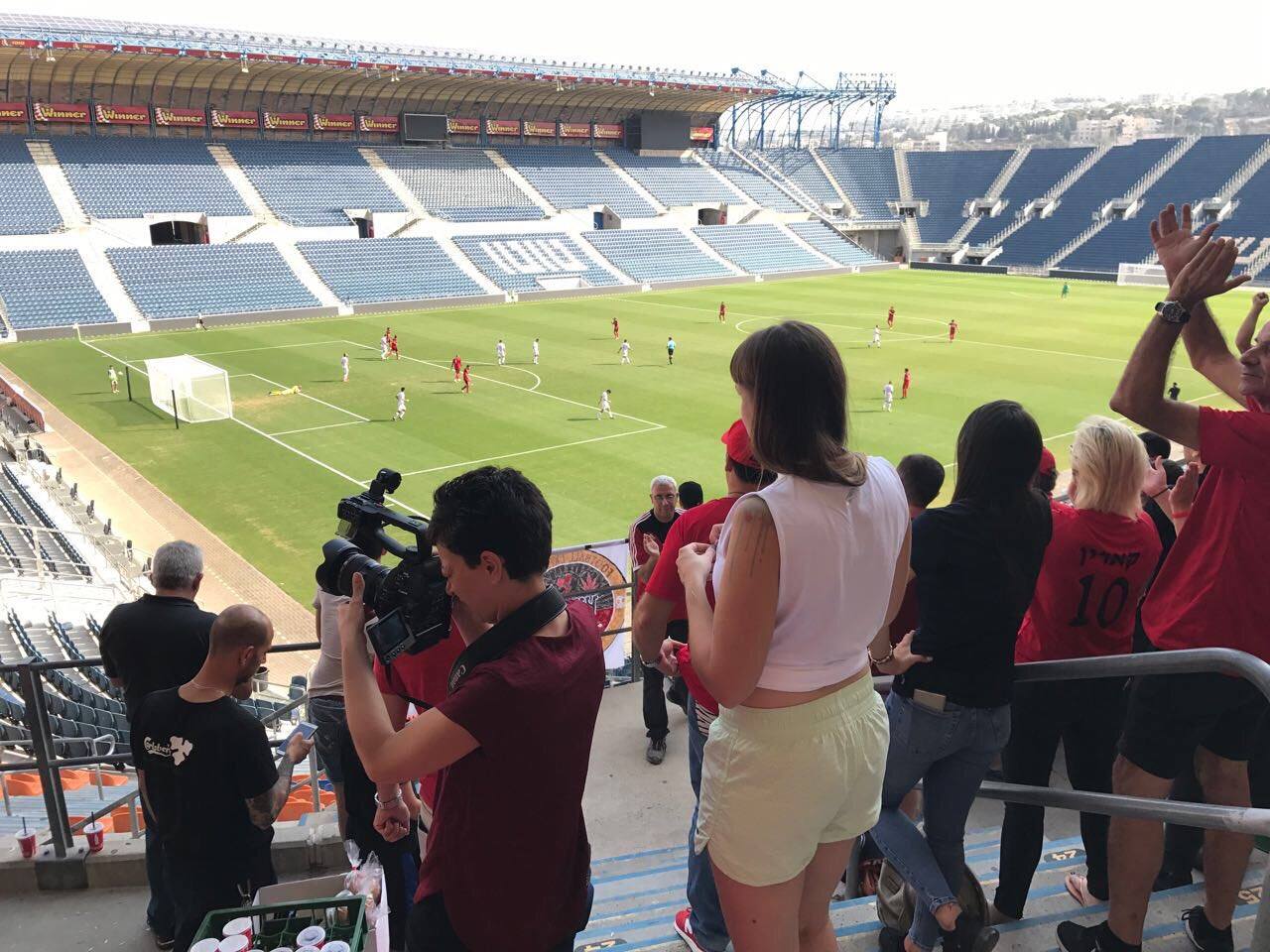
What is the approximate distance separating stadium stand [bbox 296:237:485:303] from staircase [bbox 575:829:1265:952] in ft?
147

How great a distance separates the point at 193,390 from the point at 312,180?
33649 mm

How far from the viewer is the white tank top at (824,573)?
2549mm

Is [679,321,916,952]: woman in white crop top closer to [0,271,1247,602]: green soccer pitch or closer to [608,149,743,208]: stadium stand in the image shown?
[0,271,1247,602]: green soccer pitch

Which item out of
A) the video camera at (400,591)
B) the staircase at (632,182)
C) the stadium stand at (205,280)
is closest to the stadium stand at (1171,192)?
the staircase at (632,182)

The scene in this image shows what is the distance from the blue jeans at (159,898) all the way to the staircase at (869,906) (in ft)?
6.10

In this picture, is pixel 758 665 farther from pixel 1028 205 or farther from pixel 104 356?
pixel 1028 205

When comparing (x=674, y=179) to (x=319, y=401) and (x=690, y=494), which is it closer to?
(x=319, y=401)

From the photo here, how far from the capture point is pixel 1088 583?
3.79m

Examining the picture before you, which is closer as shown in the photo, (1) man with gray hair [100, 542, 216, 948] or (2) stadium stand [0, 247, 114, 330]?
(1) man with gray hair [100, 542, 216, 948]

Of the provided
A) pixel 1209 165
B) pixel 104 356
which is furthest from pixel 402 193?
pixel 1209 165

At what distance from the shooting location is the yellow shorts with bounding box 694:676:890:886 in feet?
8.65

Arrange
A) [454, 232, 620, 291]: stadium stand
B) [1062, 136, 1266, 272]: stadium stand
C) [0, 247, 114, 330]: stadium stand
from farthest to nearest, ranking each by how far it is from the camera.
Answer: [1062, 136, 1266, 272]: stadium stand < [454, 232, 620, 291]: stadium stand < [0, 247, 114, 330]: stadium stand

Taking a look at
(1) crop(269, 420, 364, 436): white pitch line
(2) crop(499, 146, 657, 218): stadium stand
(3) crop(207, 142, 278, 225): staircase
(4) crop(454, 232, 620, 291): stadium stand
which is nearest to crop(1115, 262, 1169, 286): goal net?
(2) crop(499, 146, 657, 218): stadium stand

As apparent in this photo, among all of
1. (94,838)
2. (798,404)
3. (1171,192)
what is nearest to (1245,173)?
(1171,192)
